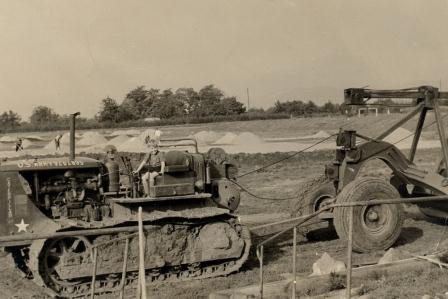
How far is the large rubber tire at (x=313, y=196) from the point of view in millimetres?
12992

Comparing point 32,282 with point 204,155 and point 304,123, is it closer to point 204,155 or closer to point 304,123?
point 204,155

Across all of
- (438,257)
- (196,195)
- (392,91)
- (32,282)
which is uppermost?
(392,91)

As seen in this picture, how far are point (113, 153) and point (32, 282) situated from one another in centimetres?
255

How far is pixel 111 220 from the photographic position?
1028 centimetres

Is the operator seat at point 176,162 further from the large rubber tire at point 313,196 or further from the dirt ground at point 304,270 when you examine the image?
the large rubber tire at point 313,196

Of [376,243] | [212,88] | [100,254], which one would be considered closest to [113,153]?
[100,254]

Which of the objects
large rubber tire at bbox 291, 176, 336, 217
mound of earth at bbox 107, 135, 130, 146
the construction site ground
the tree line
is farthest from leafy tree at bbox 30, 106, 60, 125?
large rubber tire at bbox 291, 176, 336, 217

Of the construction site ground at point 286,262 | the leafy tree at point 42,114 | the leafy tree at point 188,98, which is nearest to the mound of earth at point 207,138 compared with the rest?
the construction site ground at point 286,262

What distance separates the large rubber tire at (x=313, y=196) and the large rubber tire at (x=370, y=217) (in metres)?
1.18

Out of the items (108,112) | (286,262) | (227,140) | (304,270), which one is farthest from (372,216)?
(108,112)

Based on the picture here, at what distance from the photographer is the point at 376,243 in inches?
454

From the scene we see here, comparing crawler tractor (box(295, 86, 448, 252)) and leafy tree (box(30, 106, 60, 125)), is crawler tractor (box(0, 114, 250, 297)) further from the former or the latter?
leafy tree (box(30, 106, 60, 125))

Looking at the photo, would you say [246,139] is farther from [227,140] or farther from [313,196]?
[313,196]

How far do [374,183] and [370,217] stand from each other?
25.7 inches
